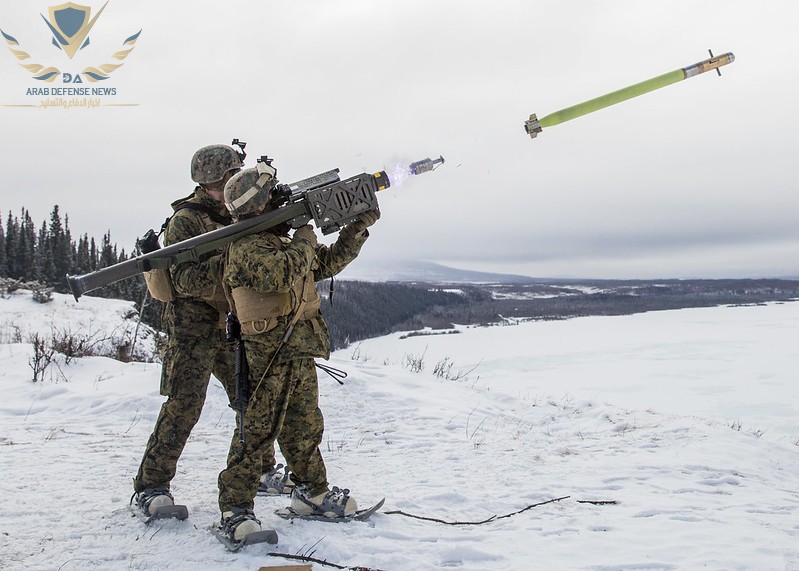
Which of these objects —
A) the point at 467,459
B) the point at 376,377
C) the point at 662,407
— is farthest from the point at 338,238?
the point at 662,407

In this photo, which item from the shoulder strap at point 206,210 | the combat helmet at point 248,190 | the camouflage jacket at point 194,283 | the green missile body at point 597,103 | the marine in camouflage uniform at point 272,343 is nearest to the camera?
the marine in camouflage uniform at point 272,343

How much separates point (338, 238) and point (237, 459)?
1.70 metres

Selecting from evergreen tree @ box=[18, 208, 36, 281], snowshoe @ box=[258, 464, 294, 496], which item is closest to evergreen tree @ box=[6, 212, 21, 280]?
evergreen tree @ box=[18, 208, 36, 281]

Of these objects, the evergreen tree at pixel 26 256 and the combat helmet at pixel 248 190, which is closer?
the combat helmet at pixel 248 190

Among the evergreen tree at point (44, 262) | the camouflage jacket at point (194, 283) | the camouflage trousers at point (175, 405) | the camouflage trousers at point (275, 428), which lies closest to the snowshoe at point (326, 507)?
the camouflage trousers at point (275, 428)

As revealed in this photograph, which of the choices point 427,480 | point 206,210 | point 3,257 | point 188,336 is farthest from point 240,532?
point 3,257

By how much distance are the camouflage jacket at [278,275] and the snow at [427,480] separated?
48.3 inches

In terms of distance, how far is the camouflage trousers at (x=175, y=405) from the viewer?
407cm

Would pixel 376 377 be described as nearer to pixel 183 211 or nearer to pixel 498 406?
pixel 498 406

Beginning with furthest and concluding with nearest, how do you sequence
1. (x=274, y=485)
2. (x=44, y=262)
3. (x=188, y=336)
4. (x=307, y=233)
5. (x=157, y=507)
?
(x=44, y=262) < (x=274, y=485) < (x=188, y=336) < (x=307, y=233) < (x=157, y=507)

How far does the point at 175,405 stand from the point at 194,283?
35.6 inches

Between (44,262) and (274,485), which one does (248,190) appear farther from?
(44,262)

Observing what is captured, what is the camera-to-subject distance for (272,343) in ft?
12.3

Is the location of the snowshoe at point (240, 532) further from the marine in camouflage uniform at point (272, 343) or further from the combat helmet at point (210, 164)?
the combat helmet at point (210, 164)
